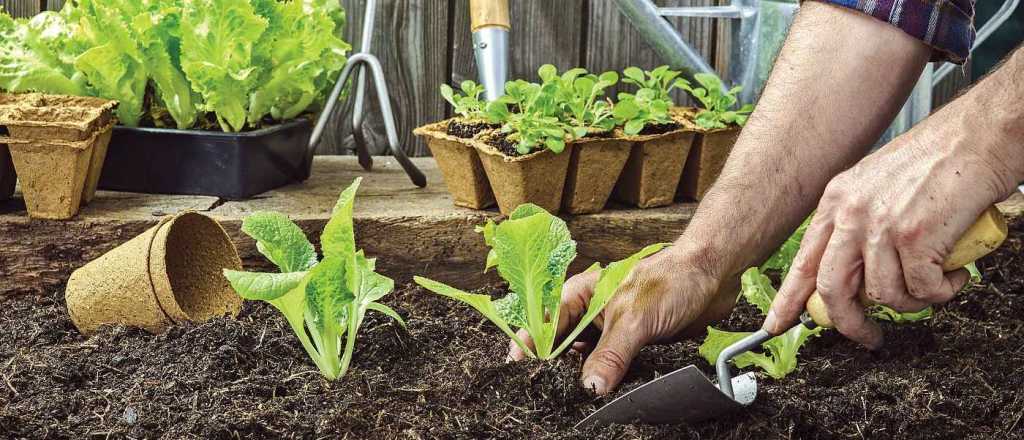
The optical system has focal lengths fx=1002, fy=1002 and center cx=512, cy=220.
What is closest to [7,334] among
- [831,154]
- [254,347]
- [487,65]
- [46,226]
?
[46,226]

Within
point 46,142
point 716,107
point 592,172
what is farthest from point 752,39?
point 46,142

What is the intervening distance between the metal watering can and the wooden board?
34 cm

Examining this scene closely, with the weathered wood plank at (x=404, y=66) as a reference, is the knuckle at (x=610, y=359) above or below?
below

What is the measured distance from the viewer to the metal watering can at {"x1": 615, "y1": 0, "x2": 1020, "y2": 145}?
2.02 meters

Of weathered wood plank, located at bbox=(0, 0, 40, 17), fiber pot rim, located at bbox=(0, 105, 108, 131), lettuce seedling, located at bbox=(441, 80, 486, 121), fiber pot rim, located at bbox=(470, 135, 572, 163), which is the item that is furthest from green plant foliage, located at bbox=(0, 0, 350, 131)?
weathered wood plank, located at bbox=(0, 0, 40, 17)

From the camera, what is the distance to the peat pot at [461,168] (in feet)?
5.89

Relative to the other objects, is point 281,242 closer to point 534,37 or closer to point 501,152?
point 501,152

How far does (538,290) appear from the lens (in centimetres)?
133

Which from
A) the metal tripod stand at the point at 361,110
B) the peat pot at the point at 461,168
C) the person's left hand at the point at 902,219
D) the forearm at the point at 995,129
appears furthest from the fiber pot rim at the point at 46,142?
the forearm at the point at 995,129

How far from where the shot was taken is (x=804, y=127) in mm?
1383

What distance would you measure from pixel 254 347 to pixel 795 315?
0.74 m

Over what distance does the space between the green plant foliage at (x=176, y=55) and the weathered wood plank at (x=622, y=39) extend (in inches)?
30.9

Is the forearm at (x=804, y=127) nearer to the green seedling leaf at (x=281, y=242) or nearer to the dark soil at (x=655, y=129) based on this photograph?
the dark soil at (x=655, y=129)

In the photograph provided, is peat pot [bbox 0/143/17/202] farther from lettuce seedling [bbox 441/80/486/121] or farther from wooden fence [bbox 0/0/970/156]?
wooden fence [bbox 0/0/970/156]
